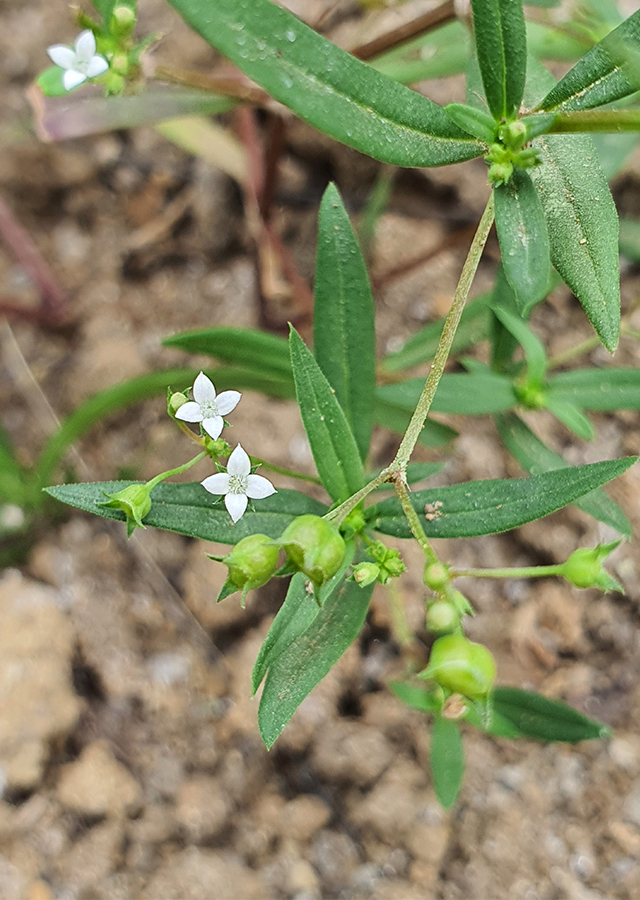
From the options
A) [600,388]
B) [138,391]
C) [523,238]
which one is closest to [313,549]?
[523,238]

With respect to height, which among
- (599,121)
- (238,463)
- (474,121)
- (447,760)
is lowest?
(447,760)

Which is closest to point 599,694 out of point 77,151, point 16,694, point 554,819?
point 554,819

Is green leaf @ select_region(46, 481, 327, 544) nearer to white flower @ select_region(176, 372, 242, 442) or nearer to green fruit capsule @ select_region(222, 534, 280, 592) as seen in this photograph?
white flower @ select_region(176, 372, 242, 442)

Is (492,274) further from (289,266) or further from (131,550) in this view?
(131,550)

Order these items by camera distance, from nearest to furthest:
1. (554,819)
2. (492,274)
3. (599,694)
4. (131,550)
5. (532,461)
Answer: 1. (532,461)
2. (554,819)
3. (599,694)
4. (131,550)
5. (492,274)

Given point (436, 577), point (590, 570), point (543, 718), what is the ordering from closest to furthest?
point (436, 577)
point (590, 570)
point (543, 718)

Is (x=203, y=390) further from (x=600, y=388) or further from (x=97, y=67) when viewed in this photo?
(x=600, y=388)

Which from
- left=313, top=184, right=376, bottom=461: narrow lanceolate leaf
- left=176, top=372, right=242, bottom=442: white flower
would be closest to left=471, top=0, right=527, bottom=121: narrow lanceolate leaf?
left=313, top=184, right=376, bottom=461: narrow lanceolate leaf
